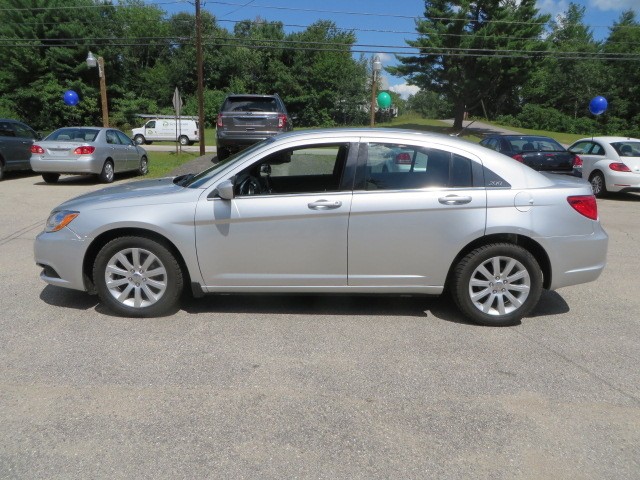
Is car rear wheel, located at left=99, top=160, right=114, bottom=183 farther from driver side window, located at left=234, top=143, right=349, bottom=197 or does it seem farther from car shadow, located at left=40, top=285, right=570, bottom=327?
driver side window, located at left=234, top=143, right=349, bottom=197

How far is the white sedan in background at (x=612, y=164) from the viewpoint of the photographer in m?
12.7

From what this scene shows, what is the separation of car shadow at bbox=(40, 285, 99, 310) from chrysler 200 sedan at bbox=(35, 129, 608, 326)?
15.1 inches

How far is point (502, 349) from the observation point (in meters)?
4.26

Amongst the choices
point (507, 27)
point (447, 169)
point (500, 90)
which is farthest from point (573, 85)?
point (447, 169)

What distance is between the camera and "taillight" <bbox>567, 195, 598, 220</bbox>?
15.4ft

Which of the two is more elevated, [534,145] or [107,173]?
[534,145]

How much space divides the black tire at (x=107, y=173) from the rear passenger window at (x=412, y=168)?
11156 millimetres

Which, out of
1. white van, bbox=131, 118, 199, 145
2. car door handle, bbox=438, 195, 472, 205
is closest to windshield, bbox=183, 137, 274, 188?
car door handle, bbox=438, 195, 472, 205

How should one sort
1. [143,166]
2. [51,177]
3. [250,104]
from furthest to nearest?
[143,166] → [250,104] → [51,177]

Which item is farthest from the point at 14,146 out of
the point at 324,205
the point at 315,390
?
the point at 315,390

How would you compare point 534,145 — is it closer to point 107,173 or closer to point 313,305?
point 313,305

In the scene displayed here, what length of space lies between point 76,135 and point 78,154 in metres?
0.89

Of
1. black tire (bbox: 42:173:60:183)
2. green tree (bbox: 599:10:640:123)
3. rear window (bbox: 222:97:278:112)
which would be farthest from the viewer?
green tree (bbox: 599:10:640:123)

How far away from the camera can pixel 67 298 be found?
527 centimetres
